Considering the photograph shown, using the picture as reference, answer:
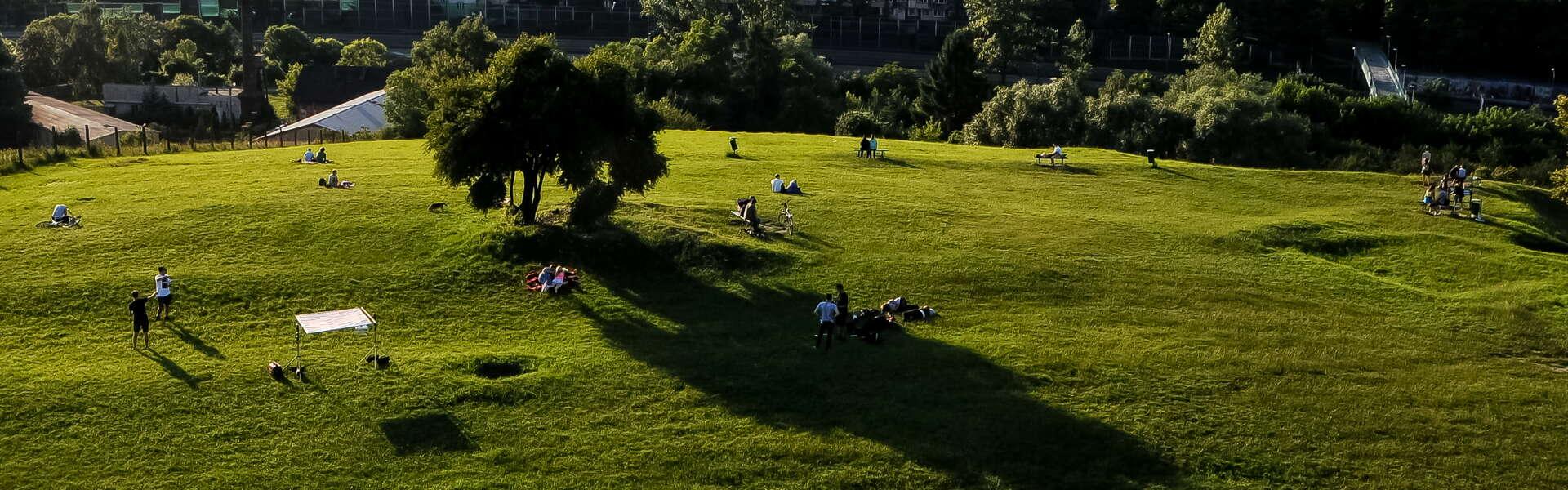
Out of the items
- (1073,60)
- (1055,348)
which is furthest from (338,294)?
(1073,60)

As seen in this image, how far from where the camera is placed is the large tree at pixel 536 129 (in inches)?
1682

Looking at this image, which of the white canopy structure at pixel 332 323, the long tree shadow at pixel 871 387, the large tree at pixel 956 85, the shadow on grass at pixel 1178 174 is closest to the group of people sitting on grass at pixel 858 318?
A: the long tree shadow at pixel 871 387

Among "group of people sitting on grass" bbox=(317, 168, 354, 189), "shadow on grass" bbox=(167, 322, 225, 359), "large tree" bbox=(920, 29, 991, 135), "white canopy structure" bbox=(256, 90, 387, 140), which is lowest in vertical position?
"shadow on grass" bbox=(167, 322, 225, 359)

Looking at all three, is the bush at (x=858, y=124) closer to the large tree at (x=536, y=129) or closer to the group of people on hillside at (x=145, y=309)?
the large tree at (x=536, y=129)

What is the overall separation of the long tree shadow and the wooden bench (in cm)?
2919

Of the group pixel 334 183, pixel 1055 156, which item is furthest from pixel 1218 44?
pixel 334 183

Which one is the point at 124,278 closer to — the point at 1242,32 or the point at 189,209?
the point at 189,209

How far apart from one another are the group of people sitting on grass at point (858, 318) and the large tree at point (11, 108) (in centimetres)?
7480

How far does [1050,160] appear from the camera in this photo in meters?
66.0

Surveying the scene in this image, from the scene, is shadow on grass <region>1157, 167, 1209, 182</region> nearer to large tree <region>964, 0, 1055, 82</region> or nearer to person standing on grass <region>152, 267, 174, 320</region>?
person standing on grass <region>152, 267, 174, 320</region>

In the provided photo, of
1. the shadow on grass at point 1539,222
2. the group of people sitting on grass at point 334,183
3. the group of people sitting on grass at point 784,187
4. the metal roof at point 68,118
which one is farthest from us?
the metal roof at point 68,118

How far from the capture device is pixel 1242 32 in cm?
13175

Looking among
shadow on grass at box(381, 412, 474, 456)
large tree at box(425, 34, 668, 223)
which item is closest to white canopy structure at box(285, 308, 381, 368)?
shadow on grass at box(381, 412, 474, 456)

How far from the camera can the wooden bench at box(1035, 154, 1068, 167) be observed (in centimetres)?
6556
